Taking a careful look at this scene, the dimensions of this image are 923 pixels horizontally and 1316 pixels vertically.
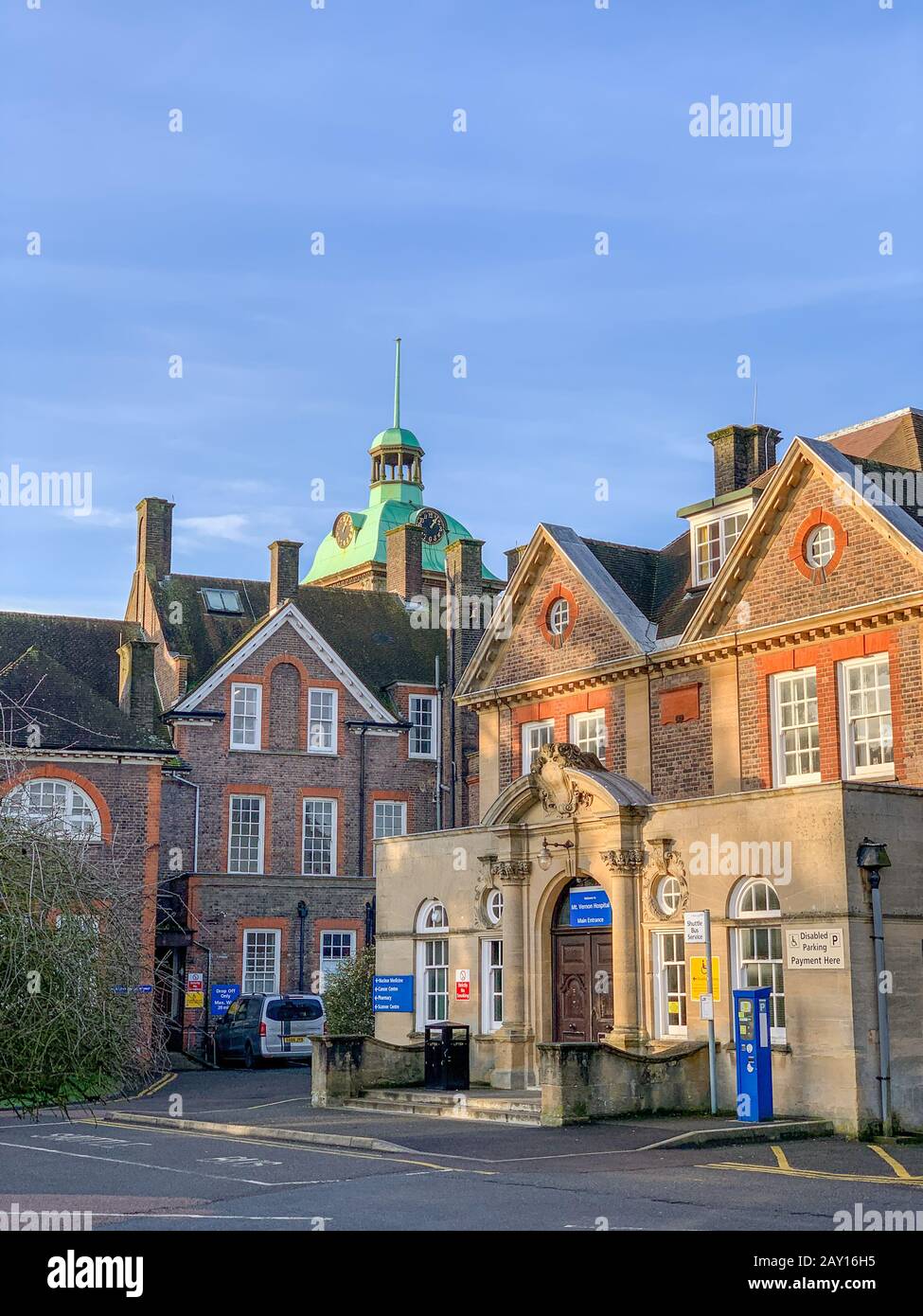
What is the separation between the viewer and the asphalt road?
1251 cm

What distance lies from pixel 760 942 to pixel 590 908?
3.80 m

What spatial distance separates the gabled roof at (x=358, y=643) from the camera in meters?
44.3

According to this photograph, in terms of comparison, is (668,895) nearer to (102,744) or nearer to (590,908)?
(590,908)

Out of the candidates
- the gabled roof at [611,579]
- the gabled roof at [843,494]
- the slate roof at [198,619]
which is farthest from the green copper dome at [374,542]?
the gabled roof at [843,494]

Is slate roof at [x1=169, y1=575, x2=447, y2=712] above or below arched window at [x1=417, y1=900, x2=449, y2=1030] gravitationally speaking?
above

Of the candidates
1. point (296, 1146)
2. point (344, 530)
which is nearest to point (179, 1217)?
point (296, 1146)

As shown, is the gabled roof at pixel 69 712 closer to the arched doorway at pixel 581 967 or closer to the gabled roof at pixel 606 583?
the gabled roof at pixel 606 583

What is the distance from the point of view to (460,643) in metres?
49.2

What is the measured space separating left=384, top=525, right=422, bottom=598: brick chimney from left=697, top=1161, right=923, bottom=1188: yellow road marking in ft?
121

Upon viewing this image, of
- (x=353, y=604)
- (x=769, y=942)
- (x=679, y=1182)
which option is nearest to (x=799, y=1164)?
(x=679, y=1182)

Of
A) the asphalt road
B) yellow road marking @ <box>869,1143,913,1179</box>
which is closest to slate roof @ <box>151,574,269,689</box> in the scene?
the asphalt road

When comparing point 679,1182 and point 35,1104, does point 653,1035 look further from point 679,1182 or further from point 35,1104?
point 35,1104

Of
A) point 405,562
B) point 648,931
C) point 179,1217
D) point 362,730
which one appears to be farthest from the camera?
point 405,562

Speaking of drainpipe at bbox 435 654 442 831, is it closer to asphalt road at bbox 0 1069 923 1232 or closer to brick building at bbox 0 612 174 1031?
brick building at bbox 0 612 174 1031
